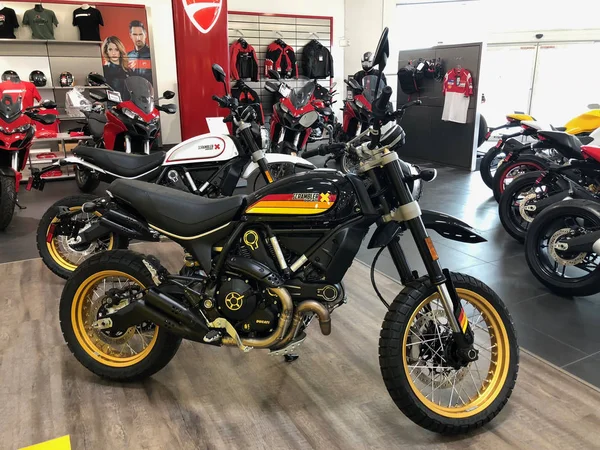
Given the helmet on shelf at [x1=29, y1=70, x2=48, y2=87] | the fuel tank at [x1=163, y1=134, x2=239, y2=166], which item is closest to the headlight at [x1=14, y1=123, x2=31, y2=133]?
A: the fuel tank at [x1=163, y1=134, x2=239, y2=166]

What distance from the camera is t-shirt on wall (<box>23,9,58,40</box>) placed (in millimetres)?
7652

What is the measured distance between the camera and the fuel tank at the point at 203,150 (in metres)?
3.61

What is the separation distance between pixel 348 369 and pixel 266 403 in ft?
1.52

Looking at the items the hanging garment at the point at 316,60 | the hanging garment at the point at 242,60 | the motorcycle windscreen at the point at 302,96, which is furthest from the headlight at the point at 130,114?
the hanging garment at the point at 316,60

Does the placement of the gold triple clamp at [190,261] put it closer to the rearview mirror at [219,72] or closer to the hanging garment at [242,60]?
the rearview mirror at [219,72]

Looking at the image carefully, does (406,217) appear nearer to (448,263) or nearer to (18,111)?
(448,263)

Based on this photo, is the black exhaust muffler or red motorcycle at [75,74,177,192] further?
red motorcycle at [75,74,177,192]

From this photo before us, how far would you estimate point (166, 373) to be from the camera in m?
2.37

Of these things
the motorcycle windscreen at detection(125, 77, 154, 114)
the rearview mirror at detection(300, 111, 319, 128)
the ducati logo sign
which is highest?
the ducati logo sign

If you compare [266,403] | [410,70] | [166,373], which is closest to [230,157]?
[166,373]

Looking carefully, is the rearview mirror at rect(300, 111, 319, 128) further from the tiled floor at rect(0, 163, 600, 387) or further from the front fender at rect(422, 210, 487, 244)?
the front fender at rect(422, 210, 487, 244)

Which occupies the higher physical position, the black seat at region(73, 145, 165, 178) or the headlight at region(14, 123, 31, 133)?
the headlight at region(14, 123, 31, 133)

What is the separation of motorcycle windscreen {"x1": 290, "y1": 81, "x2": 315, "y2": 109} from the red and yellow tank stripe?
4.53 metres

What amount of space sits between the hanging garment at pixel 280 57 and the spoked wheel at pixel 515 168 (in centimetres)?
581
